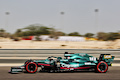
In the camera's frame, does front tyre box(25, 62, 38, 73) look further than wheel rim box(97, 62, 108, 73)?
No

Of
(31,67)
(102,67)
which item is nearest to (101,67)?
(102,67)

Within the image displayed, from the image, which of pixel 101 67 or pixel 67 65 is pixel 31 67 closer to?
pixel 67 65

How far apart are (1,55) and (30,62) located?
3.12 meters

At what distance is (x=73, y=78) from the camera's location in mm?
6441

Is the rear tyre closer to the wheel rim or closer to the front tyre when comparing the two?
the wheel rim

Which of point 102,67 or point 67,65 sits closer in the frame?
point 67,65

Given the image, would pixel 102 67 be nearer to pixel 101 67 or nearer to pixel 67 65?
pixel 101 67

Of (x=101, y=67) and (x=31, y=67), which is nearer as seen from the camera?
(x=31, y=67)

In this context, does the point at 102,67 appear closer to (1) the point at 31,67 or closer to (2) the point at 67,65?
(2) the point at 67,65

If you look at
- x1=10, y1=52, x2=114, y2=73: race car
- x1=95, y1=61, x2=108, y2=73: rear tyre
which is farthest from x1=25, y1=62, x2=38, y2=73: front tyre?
x1=95, y1=61, x2=108, y2=73: rear tyre

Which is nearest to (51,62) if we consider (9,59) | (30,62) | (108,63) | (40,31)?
(30,62)

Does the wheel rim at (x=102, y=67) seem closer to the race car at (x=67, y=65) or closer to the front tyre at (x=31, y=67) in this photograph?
the race car at (x=67, y=65)

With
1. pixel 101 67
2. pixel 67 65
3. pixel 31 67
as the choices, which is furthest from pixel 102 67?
pixel 31 67

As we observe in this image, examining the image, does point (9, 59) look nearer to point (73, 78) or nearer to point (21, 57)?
point (21, 57)
